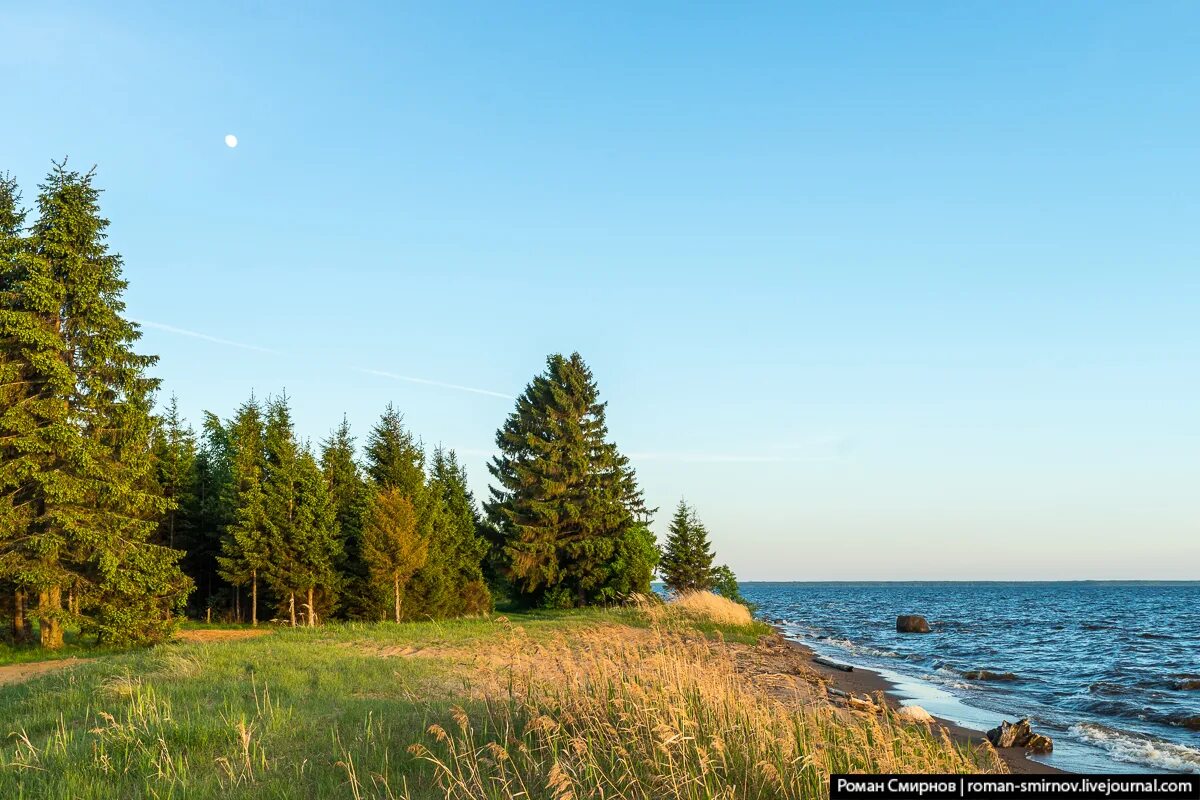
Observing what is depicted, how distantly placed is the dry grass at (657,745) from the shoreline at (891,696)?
0.67 meters

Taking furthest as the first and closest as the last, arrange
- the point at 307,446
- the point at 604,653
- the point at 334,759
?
the point at 307,446 < the point at 604,653 < the point at 334,759

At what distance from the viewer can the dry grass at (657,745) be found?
5777 millimetres

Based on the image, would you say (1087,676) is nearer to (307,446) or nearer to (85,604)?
(85,604)

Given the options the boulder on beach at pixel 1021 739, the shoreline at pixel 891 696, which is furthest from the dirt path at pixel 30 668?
the boulder on beach at pixel 1021 739

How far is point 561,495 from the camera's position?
147ft

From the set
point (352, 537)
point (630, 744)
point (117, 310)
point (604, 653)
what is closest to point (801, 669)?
point (604, 653)

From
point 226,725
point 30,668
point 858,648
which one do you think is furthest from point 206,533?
point 226,725

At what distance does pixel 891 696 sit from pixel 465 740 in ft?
49.8

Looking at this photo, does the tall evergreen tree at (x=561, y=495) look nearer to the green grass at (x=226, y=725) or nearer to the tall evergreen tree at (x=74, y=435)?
the tall evergreen tree at (x=74, y=435)

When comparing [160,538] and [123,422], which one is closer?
[123,422]

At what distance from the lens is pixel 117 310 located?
2561 cm

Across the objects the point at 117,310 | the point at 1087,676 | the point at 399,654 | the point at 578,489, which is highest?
the point at 117,310

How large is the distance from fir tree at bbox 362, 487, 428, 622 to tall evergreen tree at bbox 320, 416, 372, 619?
13.1 feet

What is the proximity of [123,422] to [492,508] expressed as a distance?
2509cm
